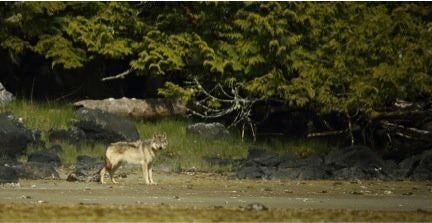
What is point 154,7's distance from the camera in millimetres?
37750

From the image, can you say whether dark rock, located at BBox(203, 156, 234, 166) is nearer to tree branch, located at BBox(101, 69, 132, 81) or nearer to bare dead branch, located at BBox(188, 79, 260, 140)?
bare dead branch, located at BBox(188, 79, 260, 140)

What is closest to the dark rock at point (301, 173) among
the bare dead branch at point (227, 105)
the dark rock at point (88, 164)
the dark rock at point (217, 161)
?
the dark rock at point (217, 161)

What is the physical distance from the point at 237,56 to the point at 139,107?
446 cm

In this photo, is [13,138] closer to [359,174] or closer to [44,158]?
[44,158]

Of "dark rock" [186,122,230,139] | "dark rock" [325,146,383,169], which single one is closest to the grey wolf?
"dark rock" [325,146,383,169]

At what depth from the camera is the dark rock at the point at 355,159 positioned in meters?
28.3

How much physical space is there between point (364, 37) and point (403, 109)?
3.09 metres

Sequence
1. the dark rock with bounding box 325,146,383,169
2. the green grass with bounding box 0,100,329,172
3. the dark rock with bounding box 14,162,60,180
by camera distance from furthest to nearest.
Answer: the green grass with bounding box 0,100,329,172, the dark rock with bounding box 325,146,383,169, the dark rock with bounding box 14,162,60,180

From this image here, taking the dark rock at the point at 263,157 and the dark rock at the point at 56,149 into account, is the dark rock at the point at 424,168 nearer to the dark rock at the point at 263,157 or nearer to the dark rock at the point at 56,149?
the dark rock at the point at 263,157

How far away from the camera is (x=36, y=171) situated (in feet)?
80.5

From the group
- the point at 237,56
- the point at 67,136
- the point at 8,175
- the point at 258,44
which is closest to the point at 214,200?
the point at 8,175

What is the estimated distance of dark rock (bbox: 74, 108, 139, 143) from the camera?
105 ft

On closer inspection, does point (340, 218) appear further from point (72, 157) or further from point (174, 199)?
point (72, 157)

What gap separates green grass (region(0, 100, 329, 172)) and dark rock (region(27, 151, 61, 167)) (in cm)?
44
